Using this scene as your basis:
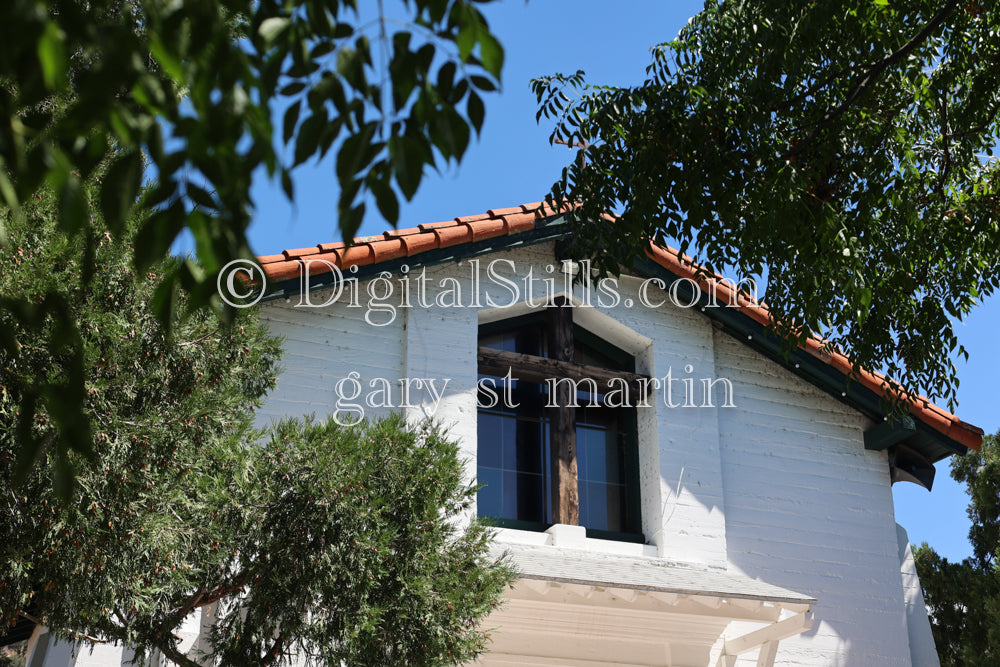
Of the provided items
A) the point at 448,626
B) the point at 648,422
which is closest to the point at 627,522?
the point at 648,422

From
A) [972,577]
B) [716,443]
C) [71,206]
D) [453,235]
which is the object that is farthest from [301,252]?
[972,577]

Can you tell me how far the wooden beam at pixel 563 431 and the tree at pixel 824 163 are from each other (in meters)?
2.99

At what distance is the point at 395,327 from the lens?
29.9 ft

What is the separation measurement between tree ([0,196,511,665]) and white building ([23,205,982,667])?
246cm

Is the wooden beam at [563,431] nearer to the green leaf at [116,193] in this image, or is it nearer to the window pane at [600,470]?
the window pane at [600,470]

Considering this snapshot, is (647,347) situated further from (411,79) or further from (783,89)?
(411,79)

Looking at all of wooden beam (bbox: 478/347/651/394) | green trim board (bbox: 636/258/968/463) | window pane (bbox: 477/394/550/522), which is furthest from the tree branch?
window pane (bbox: 477/394/550/522)

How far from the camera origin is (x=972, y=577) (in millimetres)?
12844

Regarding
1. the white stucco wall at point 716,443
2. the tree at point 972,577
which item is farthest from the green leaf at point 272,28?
the tree at point 972,577

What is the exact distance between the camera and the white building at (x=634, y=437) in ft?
27.9

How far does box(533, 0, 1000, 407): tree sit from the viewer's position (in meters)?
6.09

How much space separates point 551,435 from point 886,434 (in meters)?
3.51

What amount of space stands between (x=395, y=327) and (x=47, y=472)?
492 centimetres

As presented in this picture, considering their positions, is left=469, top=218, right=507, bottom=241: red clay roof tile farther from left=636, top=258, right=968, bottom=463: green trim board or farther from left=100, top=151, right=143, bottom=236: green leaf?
left=100, top=151, right=143, bottom=236: green leaf
